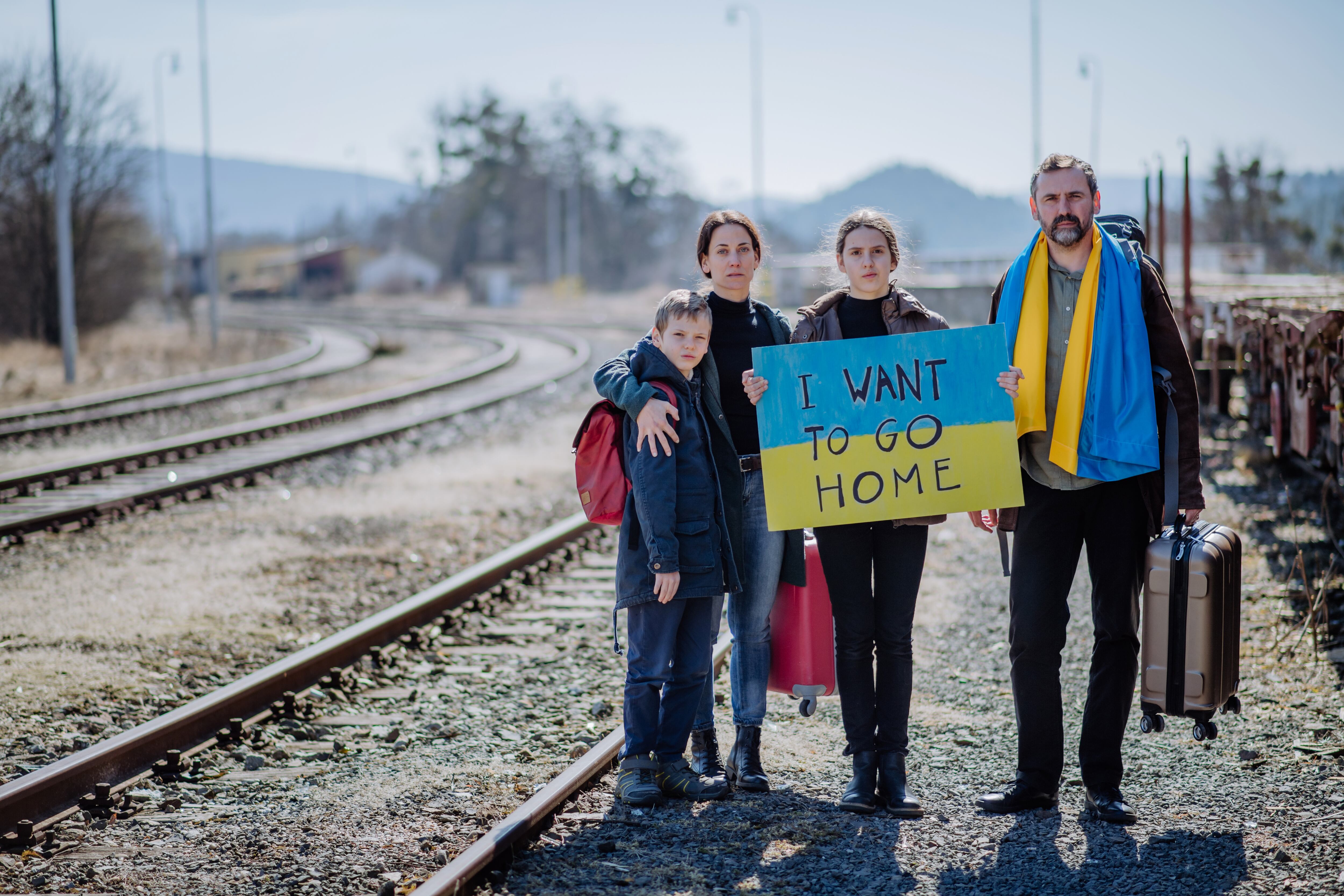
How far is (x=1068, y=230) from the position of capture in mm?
3969

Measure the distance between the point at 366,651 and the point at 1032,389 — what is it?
→ 13.0 ft

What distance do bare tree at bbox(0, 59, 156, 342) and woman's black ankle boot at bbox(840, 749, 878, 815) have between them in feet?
95.4

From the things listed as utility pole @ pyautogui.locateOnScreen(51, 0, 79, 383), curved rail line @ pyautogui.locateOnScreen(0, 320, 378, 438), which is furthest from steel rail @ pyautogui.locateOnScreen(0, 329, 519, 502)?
utility pole @ pyautogui.locateOnScreen(51, 0, 79, 383)

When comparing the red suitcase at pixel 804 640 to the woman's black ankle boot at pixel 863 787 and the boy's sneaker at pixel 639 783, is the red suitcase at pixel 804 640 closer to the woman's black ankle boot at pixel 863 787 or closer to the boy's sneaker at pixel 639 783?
the woman's black ankle boot at pixel 863 787

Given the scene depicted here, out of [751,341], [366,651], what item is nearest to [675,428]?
[751,341]

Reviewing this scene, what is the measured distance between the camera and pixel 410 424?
15.5 m

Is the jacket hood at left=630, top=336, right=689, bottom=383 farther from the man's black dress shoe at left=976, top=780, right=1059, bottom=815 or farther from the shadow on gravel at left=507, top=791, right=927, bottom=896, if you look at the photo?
the man's black dress shoe at left=976, top=780, right=1059, bottom=815

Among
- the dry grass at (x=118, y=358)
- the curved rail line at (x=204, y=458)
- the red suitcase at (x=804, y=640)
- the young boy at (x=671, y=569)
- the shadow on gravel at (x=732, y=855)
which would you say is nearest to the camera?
the shadow on gravel at (x=732, y=855)

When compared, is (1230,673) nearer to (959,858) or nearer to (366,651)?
(959,858)

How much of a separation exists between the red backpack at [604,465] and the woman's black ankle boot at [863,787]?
4.08ft

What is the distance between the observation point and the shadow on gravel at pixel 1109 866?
143 inches

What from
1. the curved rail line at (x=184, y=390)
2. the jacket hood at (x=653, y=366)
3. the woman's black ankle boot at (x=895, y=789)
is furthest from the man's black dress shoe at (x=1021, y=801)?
the curved rail line at (x=184, y=390)

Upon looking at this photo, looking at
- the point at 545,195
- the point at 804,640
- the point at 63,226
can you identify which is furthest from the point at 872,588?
the point at 545,195

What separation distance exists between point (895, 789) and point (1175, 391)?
5.55ft
